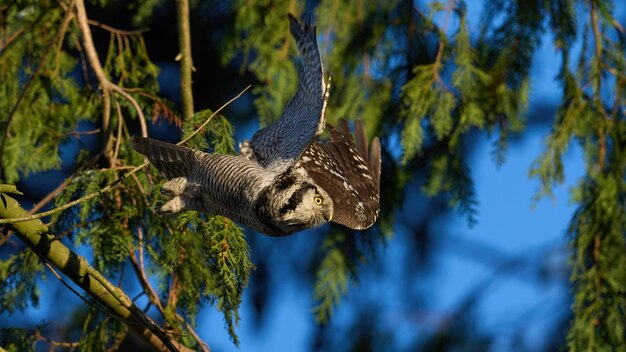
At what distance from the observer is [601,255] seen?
4.50 meters

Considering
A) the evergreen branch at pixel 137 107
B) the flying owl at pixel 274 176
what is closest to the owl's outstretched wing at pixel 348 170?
the flying owl at pixel 274 176

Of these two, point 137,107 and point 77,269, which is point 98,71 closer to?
point 137,107

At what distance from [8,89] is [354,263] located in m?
1.90

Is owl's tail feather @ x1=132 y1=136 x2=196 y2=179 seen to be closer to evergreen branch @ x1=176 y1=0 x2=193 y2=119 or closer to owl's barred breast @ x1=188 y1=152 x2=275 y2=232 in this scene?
owl's barred breast @ x1=188 y1=152 x2=275 y2=232

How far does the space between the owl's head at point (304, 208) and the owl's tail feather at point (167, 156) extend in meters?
0.47

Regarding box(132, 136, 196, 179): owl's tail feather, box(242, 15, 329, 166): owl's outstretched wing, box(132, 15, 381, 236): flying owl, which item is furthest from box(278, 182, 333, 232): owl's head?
box(132, 136, 196, 179): owl's tail feather

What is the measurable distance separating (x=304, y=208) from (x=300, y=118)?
0.43 meters

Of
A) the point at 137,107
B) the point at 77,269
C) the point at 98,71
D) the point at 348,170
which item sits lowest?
the point at 77,269

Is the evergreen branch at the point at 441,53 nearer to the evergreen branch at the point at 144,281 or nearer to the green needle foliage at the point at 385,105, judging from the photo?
the green needle foliage at the point at 385,105

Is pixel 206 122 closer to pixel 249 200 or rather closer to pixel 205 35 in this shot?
pixel 249 200

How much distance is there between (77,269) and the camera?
3008 millimetres

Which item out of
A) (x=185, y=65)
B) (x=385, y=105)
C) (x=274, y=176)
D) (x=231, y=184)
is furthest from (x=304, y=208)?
(x=385, y=105)

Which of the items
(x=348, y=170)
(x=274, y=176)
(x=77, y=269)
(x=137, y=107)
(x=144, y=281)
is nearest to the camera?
(x=77, y=269)

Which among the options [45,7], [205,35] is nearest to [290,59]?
[205,35]
